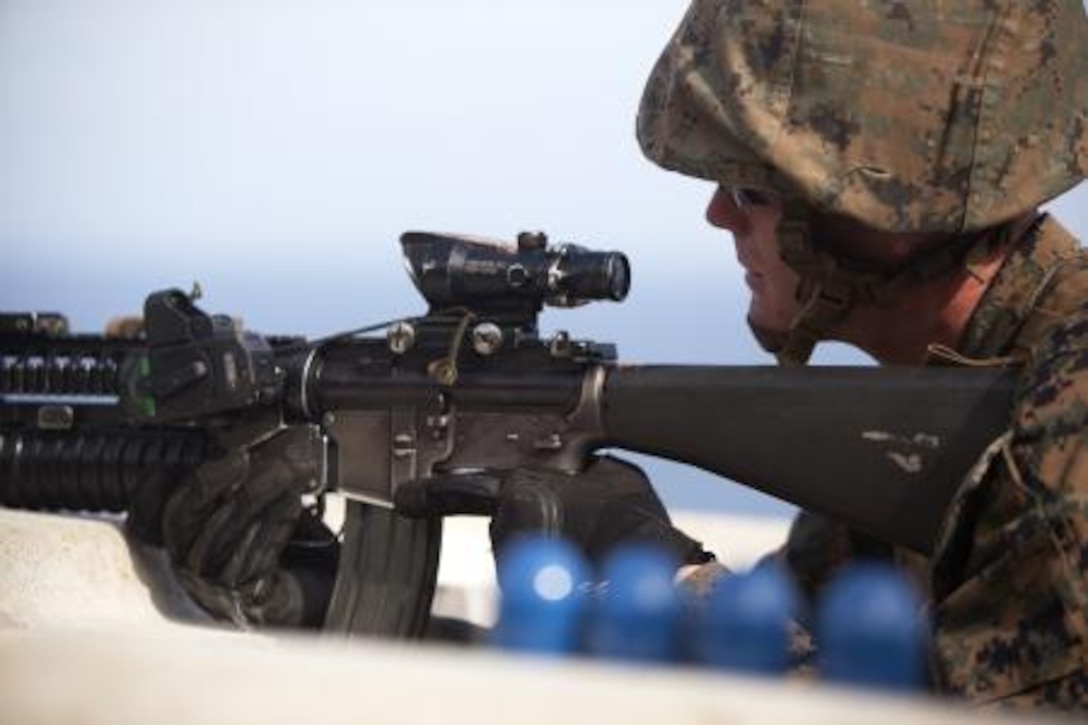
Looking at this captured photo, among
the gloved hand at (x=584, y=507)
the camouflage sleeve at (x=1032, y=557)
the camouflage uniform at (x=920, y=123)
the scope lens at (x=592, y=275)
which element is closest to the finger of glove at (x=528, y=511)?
the gloved hand at (x=584, y=507)

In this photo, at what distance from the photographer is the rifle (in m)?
2.07

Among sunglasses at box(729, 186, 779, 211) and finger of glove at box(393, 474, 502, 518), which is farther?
finger of glove at box(393, 474, 502, 518)

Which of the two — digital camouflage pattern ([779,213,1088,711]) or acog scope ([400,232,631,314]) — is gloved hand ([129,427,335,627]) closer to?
acog scope ([400,232,631,314])

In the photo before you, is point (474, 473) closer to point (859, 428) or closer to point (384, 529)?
point (384, 529)

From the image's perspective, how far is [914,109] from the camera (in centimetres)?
220

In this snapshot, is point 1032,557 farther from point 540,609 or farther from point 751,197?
point 751,197

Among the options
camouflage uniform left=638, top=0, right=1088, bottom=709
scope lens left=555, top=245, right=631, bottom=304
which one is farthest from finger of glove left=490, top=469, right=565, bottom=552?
camouflage uniform left=638, top=0, right=1088, bottom=709

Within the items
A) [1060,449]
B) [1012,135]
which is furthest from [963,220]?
[1060,449]

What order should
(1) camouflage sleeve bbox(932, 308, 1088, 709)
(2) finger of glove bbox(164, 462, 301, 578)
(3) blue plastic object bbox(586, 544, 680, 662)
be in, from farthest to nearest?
1. (2) finger of glove bbox(164, 462, 301, 578)
2. (3) blue plastic object bbox(586, 544, 680, 662)
3. (1) camouflage sleeve bbox(932, 308, 1088, 709)

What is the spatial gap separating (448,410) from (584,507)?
372 mm

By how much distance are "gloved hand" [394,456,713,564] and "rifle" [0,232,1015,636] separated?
53 millimetres

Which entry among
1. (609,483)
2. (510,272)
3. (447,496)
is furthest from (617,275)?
(447,496)

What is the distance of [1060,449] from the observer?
5.68ft

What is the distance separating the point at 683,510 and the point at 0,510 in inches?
59.2
